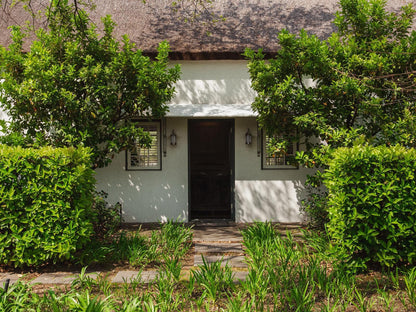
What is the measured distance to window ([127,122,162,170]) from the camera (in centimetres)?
883

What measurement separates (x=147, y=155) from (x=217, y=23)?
3977 mm

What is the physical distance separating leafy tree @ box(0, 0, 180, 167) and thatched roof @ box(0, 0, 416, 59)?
63.3 inches

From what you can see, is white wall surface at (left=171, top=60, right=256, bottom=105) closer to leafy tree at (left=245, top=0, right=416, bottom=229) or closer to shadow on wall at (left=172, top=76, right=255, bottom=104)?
shadow on wall at (left=172, top=76, right=255, bottom=104)

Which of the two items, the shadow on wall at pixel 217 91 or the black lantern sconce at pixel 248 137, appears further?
the shadow on wall at pixel 217 91

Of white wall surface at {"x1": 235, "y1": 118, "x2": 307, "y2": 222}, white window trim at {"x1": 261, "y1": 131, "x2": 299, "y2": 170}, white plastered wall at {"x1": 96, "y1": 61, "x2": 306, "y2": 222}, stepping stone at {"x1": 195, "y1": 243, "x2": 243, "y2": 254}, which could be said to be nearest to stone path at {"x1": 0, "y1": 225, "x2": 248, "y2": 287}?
stepping stone at {"x1": 195, "y1": 243, "x2": 243, "y2": 254}

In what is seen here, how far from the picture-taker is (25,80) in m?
7.00

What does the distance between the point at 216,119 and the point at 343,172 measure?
4.67 meters

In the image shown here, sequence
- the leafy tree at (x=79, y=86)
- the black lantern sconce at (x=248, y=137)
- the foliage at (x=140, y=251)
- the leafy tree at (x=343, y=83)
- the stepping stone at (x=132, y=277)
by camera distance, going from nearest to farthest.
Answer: the stepping stone at (x=132, y=277) → the foliage at (x=140, y=251) → the leafy tree at (x=343, y=83) → the leafy tree at (x=79, y=86) → the black lantern sconce at (x=248, y=137)

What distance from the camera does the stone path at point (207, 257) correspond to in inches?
182

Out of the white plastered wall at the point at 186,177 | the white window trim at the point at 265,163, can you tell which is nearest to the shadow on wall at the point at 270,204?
the white plastered wall at the point at 186,177

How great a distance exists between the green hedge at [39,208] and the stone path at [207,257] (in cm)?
27

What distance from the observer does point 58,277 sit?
15.7 ft

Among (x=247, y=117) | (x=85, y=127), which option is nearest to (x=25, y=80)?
(x=85, y=127)

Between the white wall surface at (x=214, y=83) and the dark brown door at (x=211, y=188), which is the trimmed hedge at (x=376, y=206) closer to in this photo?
the white wall surface at (x=214, y=83)
